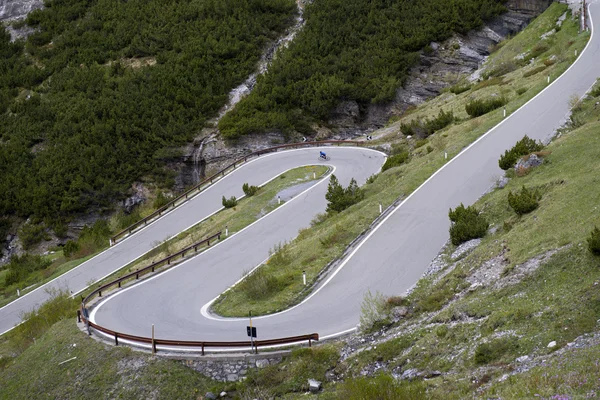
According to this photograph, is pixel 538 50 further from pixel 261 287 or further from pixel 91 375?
pixel 91 375

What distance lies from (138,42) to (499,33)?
1436 inches

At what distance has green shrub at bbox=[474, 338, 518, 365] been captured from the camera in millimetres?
9859

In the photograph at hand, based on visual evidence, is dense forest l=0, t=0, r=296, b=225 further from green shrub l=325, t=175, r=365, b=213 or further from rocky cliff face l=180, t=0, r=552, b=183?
green shrub l=325, t=175, r=365, b=213

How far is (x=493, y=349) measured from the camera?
10.0 metres

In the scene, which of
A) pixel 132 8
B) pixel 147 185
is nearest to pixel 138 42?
pixel 132 8

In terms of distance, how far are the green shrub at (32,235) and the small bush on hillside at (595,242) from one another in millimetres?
38190

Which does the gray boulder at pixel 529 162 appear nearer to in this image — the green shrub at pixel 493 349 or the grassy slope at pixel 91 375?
the green shrub at pixel 493 349

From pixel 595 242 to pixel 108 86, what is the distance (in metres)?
48.5

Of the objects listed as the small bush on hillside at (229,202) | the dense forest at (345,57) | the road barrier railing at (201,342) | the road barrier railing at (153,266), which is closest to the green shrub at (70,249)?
the small bush on hillside at (229,202)

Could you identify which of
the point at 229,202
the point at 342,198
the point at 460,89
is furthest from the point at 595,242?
the point at 460,89

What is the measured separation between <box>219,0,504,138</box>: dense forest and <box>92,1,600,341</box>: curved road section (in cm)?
2073

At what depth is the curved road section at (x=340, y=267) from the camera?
1645cm

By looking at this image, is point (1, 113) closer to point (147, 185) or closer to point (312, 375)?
point (147, 185)

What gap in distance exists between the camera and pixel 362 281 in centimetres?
1758
